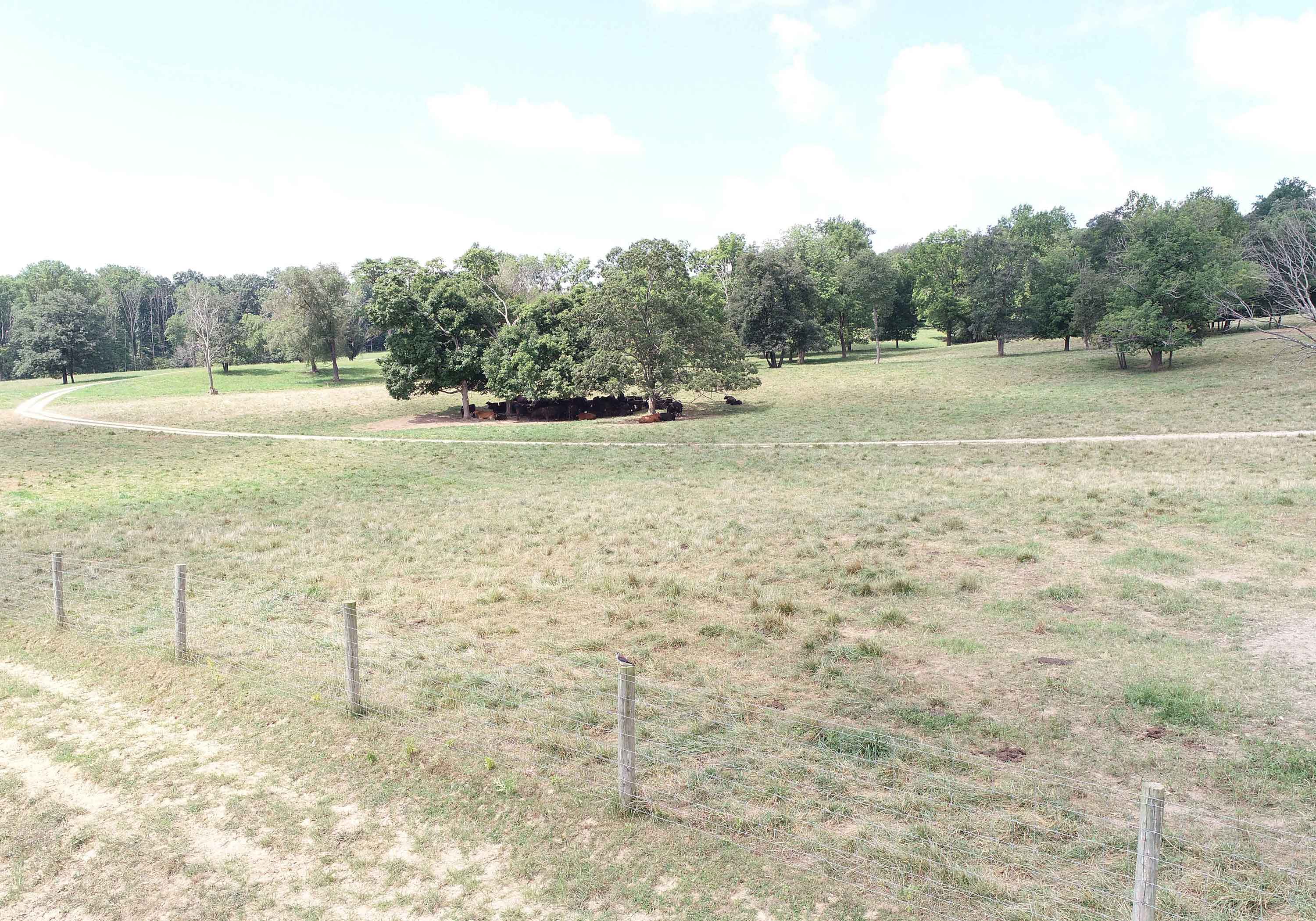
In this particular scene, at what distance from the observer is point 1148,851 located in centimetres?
486

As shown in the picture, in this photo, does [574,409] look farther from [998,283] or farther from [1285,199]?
[1285,199]

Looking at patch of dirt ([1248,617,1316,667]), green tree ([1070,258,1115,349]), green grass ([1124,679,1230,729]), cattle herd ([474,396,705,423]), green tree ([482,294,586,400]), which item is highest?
green tree ([1070,258,1115,349])

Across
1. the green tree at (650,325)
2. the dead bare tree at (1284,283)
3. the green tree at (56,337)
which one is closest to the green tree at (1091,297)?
the dead bare tree at (1284,283)

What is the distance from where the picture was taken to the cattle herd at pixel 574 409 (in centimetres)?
4778

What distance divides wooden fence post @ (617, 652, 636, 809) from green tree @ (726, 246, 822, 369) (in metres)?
70.3

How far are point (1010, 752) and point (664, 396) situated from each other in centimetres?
4271

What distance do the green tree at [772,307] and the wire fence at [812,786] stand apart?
221ft

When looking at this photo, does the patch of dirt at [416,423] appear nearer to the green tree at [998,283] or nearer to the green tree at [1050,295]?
the green tree at [998,283]

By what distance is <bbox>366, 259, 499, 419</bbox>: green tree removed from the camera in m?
48.4

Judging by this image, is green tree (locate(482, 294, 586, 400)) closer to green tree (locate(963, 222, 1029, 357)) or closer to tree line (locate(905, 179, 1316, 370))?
tree line (locate(905, 179, 1316, 370))

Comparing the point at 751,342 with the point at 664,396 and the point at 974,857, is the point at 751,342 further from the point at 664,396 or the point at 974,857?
the point at 974,857

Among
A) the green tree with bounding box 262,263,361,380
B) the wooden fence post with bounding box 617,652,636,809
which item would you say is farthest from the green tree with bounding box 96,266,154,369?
the wooden fence post with bounding box 617,652,636,809

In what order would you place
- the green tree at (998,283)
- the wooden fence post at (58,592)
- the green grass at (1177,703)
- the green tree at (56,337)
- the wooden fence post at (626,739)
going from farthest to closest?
1. the green tree at (56,337)
2. the green tree at (998,283)
3. the wooden fence post at (58,592)
4. the green grass at (1177,703)
5. the wooden fence post at (626,739)

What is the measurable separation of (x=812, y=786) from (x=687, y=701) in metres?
2.27
